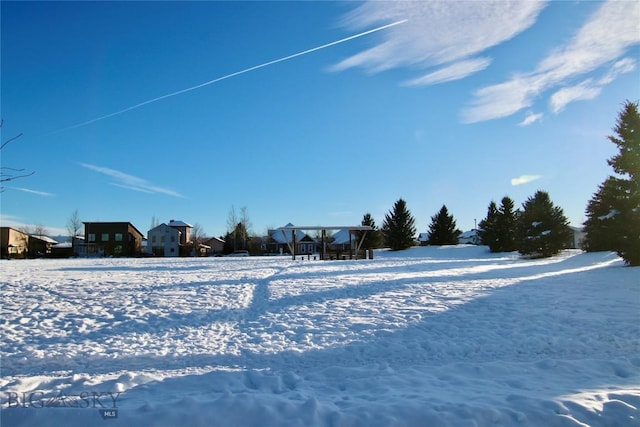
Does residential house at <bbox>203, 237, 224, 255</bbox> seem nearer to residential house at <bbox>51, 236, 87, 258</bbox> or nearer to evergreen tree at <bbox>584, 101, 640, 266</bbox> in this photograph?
residential house at <bbox>51, 236, 87, 258</bbox>

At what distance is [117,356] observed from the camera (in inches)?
277

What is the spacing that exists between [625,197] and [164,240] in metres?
65.1

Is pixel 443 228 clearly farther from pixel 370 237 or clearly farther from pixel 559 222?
pixel 559 222

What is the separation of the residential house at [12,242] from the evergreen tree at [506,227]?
Result: 58911 millimetres

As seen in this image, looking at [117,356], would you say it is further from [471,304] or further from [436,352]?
[471,304]

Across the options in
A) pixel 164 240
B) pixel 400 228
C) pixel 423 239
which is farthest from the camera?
pixel 423 239

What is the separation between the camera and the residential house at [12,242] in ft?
181

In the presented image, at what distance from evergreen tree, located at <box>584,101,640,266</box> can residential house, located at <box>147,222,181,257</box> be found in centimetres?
6261

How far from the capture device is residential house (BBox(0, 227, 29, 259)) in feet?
181

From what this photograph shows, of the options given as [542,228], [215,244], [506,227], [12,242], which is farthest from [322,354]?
[215,244]

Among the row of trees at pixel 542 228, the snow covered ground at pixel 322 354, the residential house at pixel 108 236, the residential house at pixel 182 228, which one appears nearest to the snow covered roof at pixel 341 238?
the residential house at pixel 182 228

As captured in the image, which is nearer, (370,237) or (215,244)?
(370,237)

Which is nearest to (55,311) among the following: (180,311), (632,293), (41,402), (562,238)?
(180,311)

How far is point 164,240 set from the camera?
68.3m
